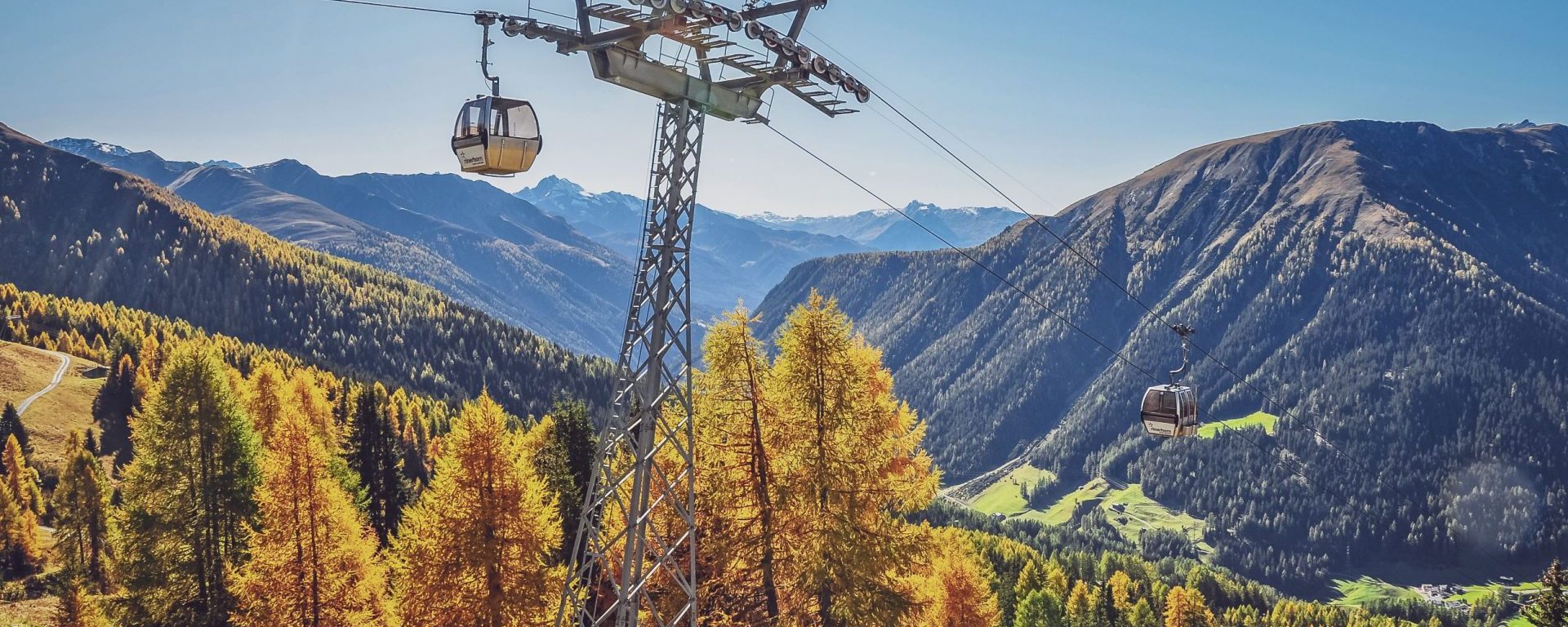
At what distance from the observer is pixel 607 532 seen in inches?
1214

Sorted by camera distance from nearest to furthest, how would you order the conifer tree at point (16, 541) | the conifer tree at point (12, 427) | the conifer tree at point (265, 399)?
the conifer tree at point (265, 399) → the conifer tree at point (16, 541) → the conifer tree at point (12, 427)

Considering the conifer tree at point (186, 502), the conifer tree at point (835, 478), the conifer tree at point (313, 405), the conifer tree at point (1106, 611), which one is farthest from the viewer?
the conifer tree at point (1106, 611)

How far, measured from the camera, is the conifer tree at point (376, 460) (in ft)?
170

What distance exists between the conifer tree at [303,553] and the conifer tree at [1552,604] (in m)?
42.8

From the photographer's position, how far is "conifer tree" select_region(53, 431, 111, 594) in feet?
205

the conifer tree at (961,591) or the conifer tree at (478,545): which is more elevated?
the conifer tree at (478,545)

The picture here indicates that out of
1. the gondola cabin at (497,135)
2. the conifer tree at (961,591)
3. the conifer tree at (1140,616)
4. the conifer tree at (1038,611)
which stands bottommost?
the conifer tree at (1140,616)

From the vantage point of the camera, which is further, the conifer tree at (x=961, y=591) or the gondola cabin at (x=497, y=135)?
the conifer tree at (x=961, y=591)

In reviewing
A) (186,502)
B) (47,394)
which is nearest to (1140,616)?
(186,502)

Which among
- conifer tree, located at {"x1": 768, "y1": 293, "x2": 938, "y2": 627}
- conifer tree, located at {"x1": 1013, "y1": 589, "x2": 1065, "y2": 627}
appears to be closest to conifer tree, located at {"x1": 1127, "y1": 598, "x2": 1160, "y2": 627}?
conifer tree, located at {"x1": 1013, "y1": 589, "x2": 1065, "y2": 627}

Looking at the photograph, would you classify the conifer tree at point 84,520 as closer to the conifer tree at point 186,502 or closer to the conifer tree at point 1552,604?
the conifer tree at point 186,502

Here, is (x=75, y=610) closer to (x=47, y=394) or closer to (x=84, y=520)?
(x=84, y=520)

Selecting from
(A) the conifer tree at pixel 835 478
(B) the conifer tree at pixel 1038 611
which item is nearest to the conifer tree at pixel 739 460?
(A) the conifer tree at pixel 835 478

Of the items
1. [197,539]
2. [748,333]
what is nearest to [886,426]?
[748,333]
